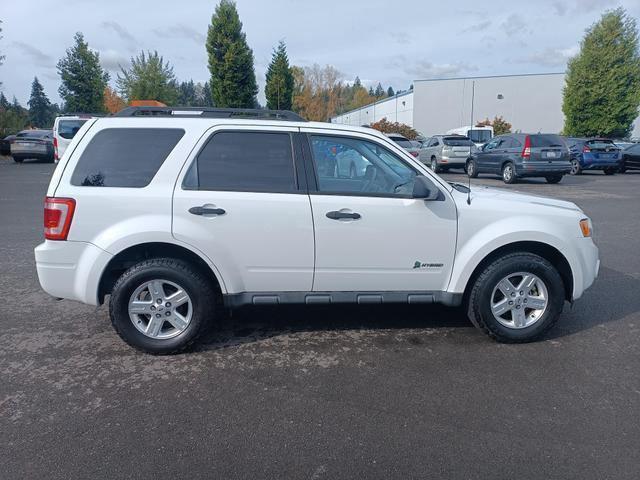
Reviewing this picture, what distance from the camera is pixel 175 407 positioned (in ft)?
10.8

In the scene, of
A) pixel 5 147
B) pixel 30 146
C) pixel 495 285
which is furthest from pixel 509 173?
pixel 5 147

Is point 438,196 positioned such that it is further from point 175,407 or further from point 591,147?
point 591,147

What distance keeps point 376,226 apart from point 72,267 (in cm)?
242

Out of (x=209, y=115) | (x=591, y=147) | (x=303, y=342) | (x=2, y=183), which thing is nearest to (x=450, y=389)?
(x=303, y=342)

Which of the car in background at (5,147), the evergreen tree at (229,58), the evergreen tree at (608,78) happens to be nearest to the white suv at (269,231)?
the car in background at (5,147)

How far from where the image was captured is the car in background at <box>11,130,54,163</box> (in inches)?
985

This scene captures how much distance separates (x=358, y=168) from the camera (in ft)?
14.3

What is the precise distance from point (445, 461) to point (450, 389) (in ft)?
2.70

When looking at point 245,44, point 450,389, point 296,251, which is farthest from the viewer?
point 245,44

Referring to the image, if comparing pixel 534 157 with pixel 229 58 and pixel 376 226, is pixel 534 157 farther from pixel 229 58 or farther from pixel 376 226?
pixel 229 58

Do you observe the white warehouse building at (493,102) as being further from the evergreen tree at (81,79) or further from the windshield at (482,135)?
the evergreen tree at (81,79)

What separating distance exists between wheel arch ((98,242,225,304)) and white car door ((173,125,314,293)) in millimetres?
145

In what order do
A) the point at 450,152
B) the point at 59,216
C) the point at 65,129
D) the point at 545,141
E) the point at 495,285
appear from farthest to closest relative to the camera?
the point at 450,152, the point at 65,129, the point at 545,141, the point at 495,285, the point at 59,216

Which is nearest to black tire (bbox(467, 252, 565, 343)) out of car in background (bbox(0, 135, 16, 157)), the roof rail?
the roof rail
